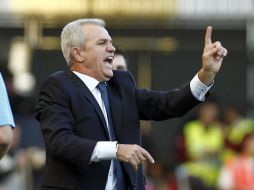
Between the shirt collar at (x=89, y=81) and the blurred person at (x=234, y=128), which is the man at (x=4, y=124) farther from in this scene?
the blurred person at (x=234, y=128)

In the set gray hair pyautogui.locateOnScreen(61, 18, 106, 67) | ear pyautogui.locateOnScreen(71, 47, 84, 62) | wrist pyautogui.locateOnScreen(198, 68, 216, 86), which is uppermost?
gray hair pyautogui.locateOnScreen(61, 18, 106, 67)

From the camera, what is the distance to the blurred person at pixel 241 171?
12.3 m

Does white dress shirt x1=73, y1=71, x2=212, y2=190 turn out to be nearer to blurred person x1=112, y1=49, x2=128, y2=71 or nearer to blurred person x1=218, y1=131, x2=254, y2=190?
blurred person x1=112, y1=49, x2=128, y2=71

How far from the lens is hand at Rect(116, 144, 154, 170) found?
5.87m

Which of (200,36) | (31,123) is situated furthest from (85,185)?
(200,36)

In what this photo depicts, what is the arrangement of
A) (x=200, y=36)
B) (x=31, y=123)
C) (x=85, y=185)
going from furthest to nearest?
(x=200, y=36), (x=31, y=123), (x=85, y=185)

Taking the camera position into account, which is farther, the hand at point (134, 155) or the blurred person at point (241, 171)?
the blurred person at point (241, 171)

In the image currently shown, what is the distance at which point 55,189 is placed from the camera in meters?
6.32

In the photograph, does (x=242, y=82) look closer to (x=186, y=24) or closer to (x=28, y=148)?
(x=186, y=24)

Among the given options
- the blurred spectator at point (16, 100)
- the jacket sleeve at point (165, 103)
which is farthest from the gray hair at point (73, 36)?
the blurred spectator at point (16, 100)

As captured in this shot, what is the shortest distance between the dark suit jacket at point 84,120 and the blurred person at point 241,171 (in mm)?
5845

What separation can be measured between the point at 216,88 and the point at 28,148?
4.24m

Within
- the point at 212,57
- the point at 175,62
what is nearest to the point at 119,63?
the point at 212,57

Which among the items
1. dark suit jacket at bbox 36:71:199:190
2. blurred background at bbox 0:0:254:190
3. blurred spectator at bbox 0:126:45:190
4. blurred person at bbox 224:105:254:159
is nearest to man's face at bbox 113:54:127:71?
dark suit jacket at bbox 36:71:199:190
